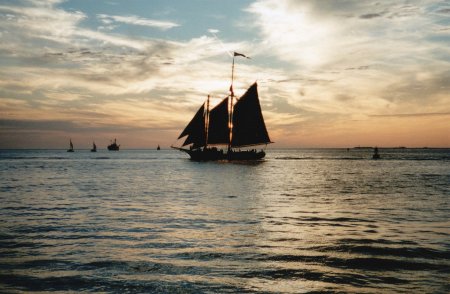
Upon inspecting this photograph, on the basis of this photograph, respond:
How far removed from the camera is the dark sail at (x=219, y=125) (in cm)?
10144

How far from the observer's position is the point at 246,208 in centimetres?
2425

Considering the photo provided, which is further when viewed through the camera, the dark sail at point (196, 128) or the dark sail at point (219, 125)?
the dark sail at point (196, 128)

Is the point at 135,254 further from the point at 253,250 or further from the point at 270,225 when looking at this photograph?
the point at 270,225

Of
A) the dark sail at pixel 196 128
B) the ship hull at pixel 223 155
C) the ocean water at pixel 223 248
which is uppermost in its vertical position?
the dark sail at pixel 196 128

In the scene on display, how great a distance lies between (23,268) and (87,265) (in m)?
1.62

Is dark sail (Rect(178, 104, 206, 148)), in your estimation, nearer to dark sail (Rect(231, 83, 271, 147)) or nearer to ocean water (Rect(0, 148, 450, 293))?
dark sail (Rect(231, 83, 271, 147))

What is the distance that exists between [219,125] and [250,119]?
10.7 meters

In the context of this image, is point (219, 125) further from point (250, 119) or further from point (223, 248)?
point (223, 248)

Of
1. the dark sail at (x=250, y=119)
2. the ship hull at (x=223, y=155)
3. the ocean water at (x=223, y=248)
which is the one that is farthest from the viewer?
the ship hull at (x=223, y=155)

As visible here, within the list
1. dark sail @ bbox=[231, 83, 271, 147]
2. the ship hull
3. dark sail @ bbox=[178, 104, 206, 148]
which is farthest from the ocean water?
the ship hull

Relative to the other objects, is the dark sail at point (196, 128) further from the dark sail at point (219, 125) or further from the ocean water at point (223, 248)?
the ocean water at point (223, 248)

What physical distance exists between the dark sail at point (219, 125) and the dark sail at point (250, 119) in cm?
417

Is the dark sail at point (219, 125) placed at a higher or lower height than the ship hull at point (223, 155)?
higher

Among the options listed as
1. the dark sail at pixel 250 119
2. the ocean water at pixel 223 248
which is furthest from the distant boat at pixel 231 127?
the ocean water at pixel 223 248
